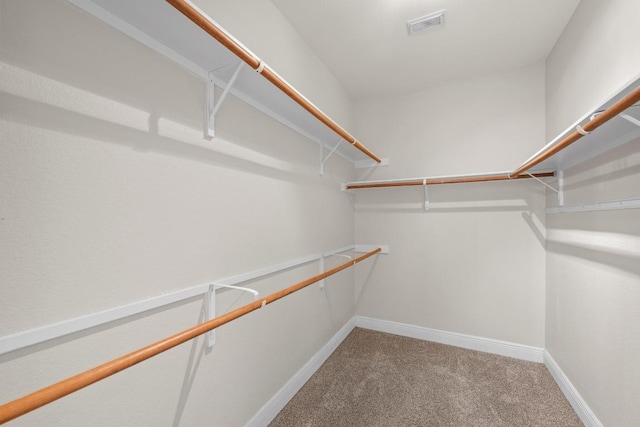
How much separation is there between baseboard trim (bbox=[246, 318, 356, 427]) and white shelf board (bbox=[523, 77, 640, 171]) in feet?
6.40

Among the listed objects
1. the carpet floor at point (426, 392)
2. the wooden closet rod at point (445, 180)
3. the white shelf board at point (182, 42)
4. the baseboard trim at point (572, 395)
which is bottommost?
the carpet floor at point (426, 392)

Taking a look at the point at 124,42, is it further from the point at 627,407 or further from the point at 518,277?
the point at 518,277

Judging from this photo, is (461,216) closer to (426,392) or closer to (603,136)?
(603,136)

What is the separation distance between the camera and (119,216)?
2.70 ft

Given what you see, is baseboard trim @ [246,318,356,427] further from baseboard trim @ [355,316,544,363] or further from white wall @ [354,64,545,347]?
white wall @ [354,64,545,347]

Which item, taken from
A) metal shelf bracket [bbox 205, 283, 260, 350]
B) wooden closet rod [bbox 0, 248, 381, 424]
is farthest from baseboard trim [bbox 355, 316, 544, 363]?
wooden closet rod [bbox 0, 248, 381, 424]

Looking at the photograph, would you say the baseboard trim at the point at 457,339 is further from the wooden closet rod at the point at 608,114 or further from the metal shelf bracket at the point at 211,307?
the metal shelf bracket at the point at 211,307

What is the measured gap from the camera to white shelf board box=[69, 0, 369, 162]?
2.53ft

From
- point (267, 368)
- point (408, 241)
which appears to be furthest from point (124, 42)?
point (408, 241)

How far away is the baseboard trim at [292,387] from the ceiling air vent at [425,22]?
2401 millimetres

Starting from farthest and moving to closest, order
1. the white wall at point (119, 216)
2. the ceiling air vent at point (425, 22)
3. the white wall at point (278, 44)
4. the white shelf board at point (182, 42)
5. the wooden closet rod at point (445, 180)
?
the wooden closet rod at point (445, 180), the ceiling air vent at point (425, 22), the white wall at point (278, 44), the white shelf board at point (182, 42), the white wall at point (119, 216)

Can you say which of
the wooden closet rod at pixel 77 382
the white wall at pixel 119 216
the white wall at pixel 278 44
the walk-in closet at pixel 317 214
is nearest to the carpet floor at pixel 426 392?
the walk-in closet at pixel 317 214

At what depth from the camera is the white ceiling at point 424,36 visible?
156 centimetres

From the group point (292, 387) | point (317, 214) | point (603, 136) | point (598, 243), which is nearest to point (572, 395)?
point (598, 243)
